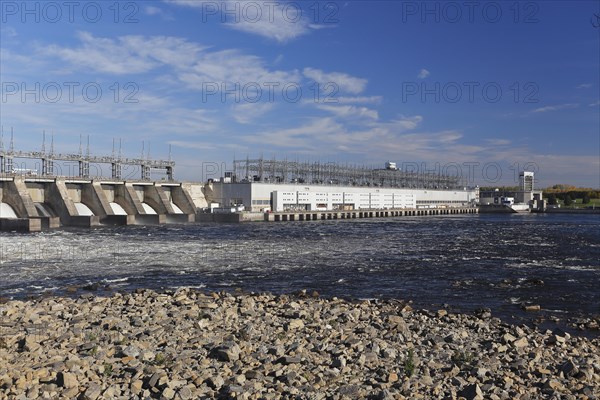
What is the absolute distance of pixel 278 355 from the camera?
A: 1257 centimetres

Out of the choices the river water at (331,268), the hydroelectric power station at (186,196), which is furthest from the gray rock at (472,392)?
the hydroelectric power station at (186,196)

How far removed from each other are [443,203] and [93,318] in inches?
5770

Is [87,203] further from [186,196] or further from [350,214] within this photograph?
[350,214]

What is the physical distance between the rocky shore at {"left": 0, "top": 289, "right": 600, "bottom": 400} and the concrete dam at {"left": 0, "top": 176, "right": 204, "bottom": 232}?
152ft

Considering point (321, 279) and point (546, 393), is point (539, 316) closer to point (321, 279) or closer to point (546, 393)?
point (546, 393)

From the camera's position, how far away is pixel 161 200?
82.6m

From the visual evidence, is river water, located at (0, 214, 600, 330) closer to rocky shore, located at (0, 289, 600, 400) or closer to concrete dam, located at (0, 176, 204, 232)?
rocky shore, located at (0, 289, 600, 400)

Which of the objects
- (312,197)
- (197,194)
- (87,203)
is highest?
(197,194)

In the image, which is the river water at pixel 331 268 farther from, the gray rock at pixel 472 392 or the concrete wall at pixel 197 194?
the concrete wall at pixel 197 194

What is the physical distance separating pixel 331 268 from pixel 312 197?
74.5m

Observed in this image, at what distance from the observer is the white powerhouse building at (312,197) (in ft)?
309

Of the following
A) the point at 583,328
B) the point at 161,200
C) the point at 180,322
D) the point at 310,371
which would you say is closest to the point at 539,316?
the point at 583,328

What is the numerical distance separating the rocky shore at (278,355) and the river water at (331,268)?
18.0 ft

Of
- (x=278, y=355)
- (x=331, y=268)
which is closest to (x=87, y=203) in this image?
(x=331, y=268)
